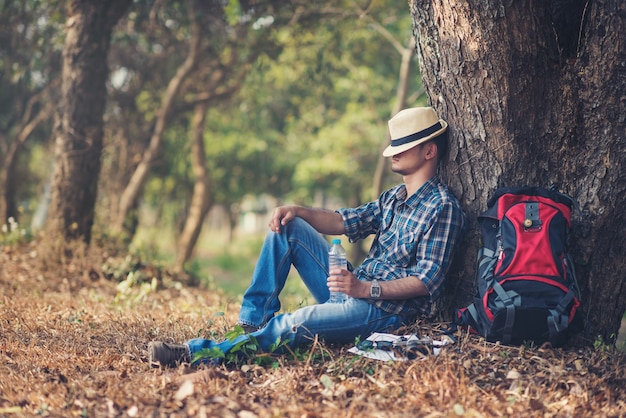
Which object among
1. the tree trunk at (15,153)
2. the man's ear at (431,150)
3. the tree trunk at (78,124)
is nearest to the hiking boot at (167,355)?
the man's ear at (431,150)

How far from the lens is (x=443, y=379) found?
416 centimetres

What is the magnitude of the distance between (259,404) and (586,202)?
2612 mm

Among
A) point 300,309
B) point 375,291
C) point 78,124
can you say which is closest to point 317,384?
point 300,309

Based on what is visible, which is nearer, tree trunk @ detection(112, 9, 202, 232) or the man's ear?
the man's ear

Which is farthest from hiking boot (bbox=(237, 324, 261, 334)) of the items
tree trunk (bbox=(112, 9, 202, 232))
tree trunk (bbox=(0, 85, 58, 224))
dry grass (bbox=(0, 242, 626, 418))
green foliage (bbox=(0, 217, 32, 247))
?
tree trunk (bbox=(0, 85, 58, 224))

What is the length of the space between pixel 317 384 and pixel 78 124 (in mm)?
6195

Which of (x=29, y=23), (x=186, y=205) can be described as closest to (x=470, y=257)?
(x=29, y=23)

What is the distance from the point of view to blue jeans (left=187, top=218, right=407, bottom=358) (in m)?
4.84

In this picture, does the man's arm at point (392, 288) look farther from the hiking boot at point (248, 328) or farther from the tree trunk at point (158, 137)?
the tree trunk at point (158, 137)

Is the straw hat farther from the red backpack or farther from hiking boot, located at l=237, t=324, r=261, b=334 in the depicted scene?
hiking boot, located at l=237, t=324, r=261, b=334

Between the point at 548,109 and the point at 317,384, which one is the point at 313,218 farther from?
the point at 548,109

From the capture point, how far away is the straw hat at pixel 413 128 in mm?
5168

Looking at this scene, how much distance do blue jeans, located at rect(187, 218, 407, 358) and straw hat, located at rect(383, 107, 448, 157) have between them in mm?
942

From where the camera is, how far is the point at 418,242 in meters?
5.06
